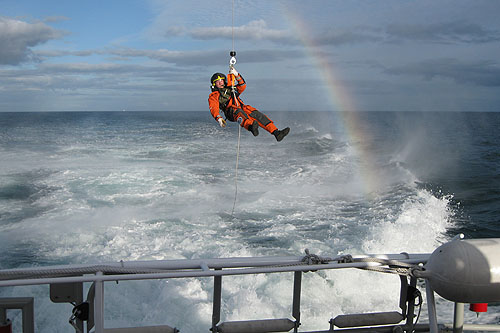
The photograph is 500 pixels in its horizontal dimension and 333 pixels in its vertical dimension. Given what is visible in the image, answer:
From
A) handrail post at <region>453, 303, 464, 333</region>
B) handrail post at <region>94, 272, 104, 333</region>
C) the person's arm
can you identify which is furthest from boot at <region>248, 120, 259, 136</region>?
handrail post at <region>94, 272, 104, 333</region>

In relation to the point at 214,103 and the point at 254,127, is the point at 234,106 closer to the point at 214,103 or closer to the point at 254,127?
the point at 214,103

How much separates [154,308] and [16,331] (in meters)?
2.00

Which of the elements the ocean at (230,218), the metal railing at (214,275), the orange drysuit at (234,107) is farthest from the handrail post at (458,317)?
the ocean at (230,218)

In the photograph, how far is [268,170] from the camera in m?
21.4

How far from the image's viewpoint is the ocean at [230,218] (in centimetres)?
761

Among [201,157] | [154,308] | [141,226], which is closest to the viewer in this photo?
[154,308]

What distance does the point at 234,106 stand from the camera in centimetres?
601

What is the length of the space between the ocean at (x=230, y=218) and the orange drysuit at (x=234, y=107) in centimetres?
325

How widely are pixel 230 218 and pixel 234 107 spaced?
7864mm

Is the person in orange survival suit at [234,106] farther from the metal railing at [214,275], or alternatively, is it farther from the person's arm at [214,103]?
the metal railing at [214,275]

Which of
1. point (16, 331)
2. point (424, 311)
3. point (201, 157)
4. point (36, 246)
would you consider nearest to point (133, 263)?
point (16, 331)

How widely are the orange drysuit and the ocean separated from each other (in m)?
3.25

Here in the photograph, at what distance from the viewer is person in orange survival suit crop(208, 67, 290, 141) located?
19.1 feet

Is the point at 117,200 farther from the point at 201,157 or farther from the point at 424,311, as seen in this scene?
the point at 424,311
